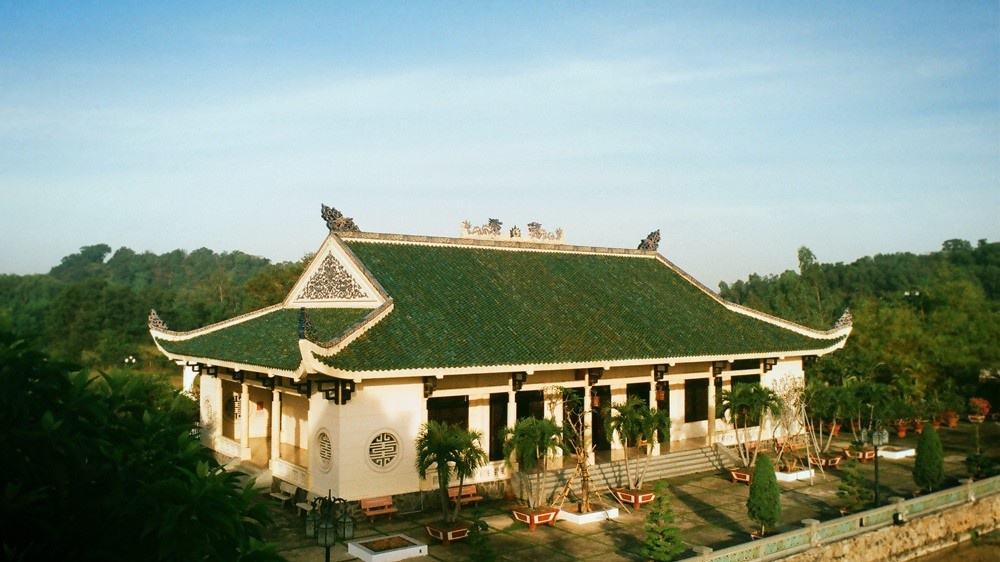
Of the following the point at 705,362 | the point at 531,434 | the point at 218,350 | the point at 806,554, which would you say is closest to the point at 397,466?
the point at 531,434

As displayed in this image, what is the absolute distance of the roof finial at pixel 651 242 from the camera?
2464 cm

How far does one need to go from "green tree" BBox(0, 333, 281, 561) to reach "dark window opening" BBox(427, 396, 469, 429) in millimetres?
10749

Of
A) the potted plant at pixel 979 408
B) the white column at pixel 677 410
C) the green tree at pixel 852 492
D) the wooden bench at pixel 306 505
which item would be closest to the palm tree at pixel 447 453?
the wooden bench at pixel 306 505

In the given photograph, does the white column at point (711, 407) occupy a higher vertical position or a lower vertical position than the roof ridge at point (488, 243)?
lower

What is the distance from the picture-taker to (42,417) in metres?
Answer: 4.43

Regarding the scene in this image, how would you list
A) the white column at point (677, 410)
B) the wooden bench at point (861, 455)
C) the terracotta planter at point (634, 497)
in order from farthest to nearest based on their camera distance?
the wooden bench at point (861, 455)
the white column at point (677, 410)
the terracotta planter at point (634, 497)

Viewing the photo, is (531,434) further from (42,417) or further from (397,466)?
(42,417)

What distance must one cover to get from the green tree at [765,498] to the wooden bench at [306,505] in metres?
7.76

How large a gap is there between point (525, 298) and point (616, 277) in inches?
167

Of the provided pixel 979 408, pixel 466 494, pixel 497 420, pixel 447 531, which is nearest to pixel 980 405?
pixel 979 408

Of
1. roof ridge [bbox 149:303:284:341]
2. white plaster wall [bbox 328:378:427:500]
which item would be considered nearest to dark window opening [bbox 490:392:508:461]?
white plaster wall [bbox 328:378:427:500]

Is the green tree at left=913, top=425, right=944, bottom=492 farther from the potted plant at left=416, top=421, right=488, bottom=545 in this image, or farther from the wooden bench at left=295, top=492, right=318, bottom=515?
the wooden bench at left=295, top=492, right=318, bottom=515

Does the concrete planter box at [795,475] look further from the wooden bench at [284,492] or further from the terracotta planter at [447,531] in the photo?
the wooden bench at [284,492]

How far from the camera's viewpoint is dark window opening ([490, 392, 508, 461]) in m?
16.8
